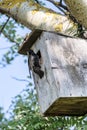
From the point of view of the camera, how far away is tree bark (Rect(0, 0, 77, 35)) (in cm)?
306

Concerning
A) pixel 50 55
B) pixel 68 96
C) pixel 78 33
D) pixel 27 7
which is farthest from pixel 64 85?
pixel 27 7

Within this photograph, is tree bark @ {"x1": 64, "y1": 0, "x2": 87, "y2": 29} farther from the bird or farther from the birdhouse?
the bird

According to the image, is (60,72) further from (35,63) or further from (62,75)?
(35,63)

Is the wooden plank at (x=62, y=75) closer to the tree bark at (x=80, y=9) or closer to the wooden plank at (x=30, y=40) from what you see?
the wooden plank at (x=30, y=40)

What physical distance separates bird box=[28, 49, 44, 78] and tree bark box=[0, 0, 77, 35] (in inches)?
8.5

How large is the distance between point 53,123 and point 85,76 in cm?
100

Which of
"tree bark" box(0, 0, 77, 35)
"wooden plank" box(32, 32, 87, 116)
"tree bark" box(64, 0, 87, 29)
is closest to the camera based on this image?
"tree bark" box(64, 0, 87, 29)

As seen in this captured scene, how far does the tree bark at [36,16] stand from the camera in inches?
120

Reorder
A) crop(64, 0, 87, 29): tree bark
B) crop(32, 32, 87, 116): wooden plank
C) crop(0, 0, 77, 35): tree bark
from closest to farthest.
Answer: crop(64, 0, 87, 29): tree bark < crop(32, 32, 87, 116): wooden plank < crop(0, 0, 77, 35): tree bark

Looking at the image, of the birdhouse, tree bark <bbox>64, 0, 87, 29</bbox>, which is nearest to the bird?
the birdhouse

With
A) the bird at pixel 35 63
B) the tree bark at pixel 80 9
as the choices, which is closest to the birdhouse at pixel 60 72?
the bird at pixel 35 63

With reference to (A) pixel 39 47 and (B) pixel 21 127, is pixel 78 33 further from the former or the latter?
(B) pixel 21 127

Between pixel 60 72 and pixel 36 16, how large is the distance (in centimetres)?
61

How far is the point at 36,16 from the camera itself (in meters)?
3.20
